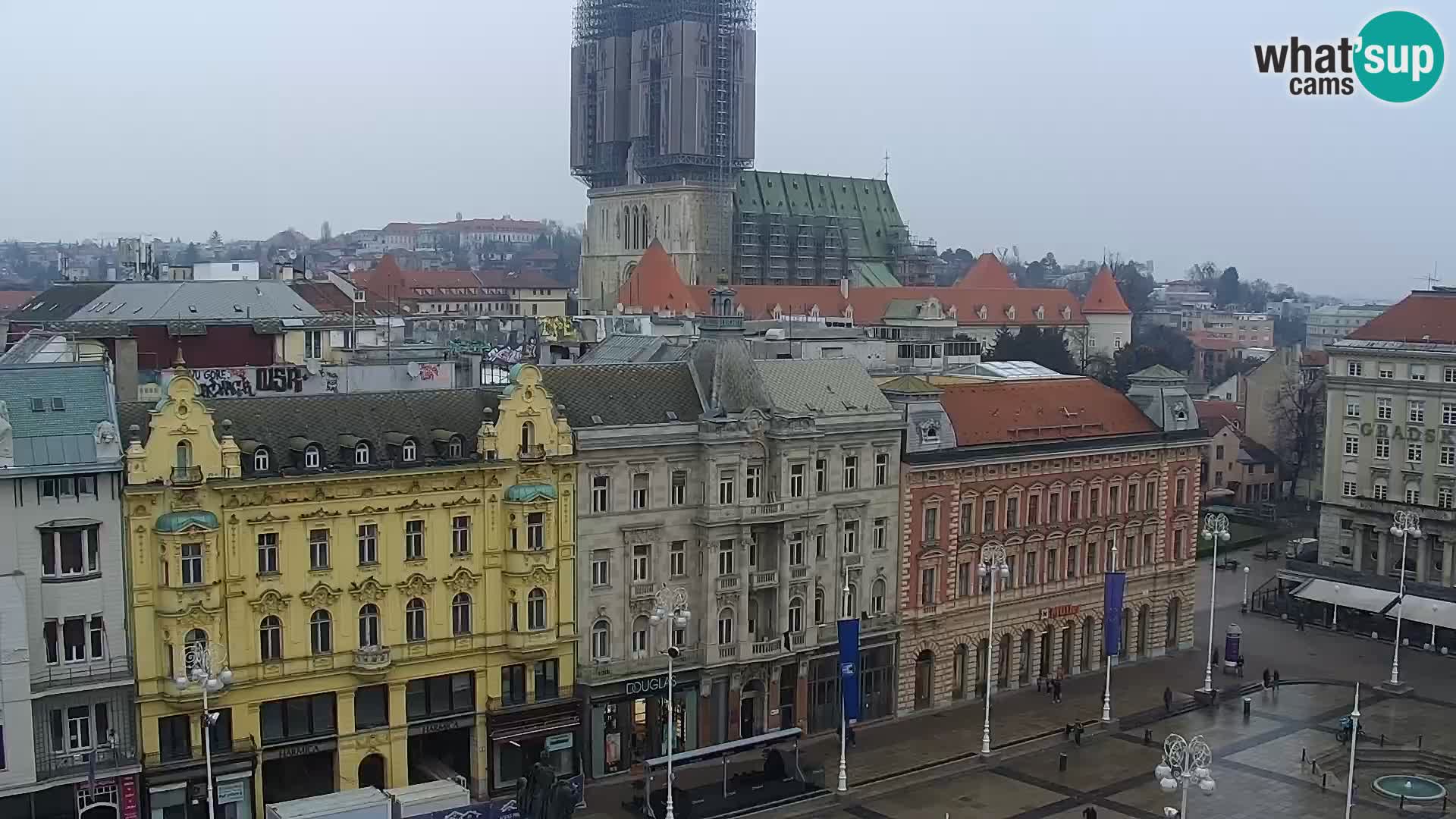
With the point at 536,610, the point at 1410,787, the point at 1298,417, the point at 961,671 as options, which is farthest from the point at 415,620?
the point at 1298,417

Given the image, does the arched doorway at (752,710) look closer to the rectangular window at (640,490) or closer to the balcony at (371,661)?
the rectangular window at (640,490)

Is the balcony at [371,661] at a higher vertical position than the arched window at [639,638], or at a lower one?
higher

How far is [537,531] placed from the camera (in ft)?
210

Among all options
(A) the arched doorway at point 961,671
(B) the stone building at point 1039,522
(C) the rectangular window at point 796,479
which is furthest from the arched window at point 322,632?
(A) the arched doorway at point 961,671

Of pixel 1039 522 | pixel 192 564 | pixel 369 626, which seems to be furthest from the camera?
pixel 1039 522

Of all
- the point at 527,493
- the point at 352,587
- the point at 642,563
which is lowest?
the point at 642,563

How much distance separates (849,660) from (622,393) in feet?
52.9

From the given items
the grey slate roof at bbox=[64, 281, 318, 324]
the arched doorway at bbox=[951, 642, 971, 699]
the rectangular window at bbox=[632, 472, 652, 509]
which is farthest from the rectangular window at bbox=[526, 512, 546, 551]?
the grey slate roof at bbox=[64, 281, 318, 324]

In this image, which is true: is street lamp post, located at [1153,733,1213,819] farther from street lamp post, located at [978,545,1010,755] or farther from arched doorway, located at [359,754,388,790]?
arched doorway, located at [359,754,388,790]

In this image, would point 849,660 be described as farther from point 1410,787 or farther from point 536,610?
point 1410,787

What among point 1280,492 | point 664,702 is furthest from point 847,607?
point 1280,492

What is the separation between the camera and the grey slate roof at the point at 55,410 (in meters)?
53.2

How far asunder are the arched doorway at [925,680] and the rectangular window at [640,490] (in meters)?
19.1

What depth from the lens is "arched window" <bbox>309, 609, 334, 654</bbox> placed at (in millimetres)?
59094
